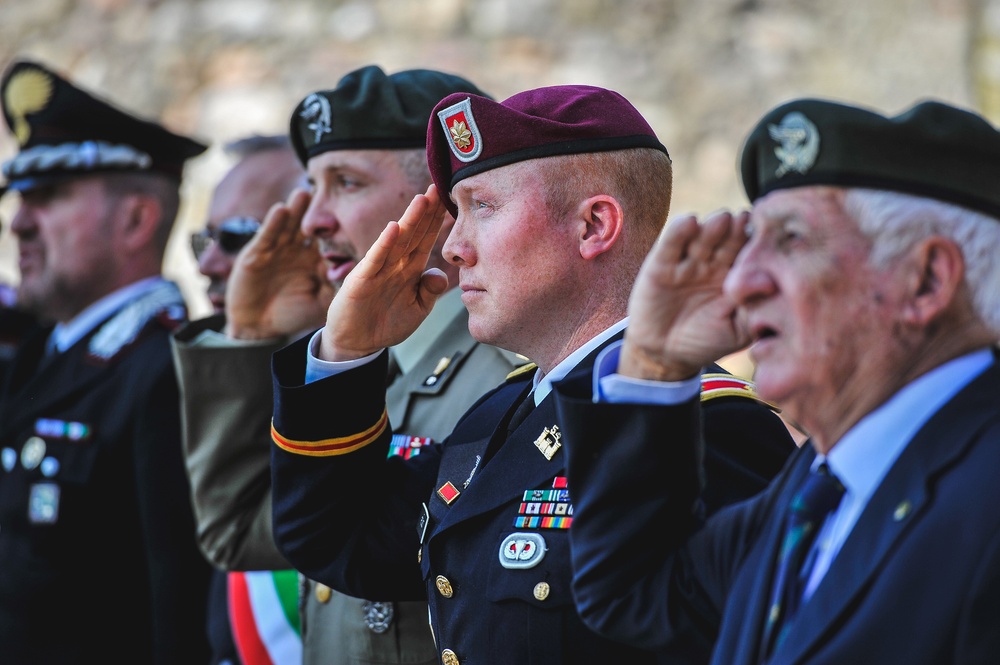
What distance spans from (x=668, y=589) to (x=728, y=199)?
968 cm

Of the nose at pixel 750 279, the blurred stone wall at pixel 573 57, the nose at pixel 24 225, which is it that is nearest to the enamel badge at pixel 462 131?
Answer: the nose at pixel 750 279

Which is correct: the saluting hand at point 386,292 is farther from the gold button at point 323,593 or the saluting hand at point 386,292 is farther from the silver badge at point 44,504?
the silver badge at point 44,504

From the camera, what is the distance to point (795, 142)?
1960 mm

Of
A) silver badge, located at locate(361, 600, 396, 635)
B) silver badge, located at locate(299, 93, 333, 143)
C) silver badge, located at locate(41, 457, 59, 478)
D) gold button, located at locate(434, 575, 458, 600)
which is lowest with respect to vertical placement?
silver badge, located at locate(361, 600, 396, 635)

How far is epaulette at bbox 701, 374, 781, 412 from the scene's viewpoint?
2.52 m

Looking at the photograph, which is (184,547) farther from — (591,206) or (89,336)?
(591,206)

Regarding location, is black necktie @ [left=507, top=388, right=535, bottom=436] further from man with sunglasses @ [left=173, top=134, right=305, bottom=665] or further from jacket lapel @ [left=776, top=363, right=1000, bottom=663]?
man with sunglasses @ [left=173, top=134, right=305, bottom=665]

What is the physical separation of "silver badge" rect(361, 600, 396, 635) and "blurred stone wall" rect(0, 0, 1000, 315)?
8227 millimetres

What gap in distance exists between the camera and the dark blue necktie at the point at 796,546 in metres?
1.90

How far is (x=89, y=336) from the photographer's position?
509cm

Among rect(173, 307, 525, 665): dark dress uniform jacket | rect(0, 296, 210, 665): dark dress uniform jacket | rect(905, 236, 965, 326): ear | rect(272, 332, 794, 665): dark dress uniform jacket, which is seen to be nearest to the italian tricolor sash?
rect(0, 296, 210, 665): dark dress uniform jacket

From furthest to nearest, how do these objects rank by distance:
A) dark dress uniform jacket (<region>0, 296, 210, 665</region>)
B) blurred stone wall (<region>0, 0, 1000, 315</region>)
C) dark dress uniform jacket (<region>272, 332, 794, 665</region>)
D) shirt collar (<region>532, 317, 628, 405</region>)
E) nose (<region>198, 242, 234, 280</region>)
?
1. blurred stone wall (<region>0, 0, 1000, 315</region>)
2. nose (<region>198, 242, 234, 280</region>)
3. dark dress uniform jacket (<region>0, 296, 210, 665</region>)
4. shirt collar (<region>532, 317, 628, 405</region>)
5. dark dress uniform jacket (<region>272, 332, 794, 665</region>)

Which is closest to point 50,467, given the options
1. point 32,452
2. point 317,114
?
point 32,452

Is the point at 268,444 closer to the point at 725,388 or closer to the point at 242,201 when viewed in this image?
the point at 242,201
